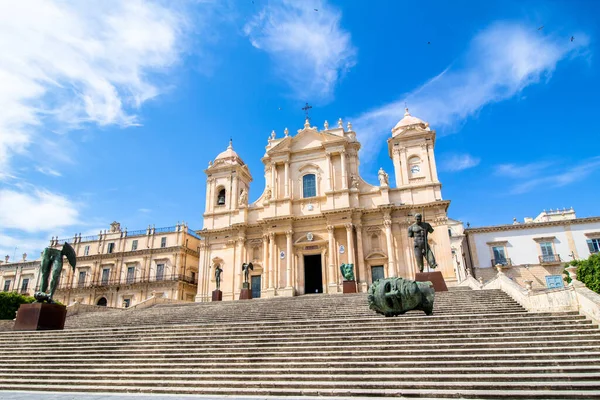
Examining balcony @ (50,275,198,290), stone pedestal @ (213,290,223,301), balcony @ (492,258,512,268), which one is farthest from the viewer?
balcony @ (50,275,198,290)

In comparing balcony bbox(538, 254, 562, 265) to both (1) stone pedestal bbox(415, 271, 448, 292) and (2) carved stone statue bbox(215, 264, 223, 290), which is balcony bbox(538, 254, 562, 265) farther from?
(2) carved stone statue bbox(215, 264, 223, 290)

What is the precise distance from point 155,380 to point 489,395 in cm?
618

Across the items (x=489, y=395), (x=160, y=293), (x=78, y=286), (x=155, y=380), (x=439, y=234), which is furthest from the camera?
(x=78, y=286)

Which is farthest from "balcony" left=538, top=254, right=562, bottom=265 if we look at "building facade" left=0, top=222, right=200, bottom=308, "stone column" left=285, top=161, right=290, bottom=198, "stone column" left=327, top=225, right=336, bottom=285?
"building facade" left=0, top=222, right=200, bottom=308

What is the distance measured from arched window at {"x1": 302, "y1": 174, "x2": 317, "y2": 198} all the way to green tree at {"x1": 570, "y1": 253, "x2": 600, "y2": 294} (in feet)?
57.7

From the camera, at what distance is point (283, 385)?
22.7 feet

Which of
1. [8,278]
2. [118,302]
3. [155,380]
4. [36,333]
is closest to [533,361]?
[155,380]

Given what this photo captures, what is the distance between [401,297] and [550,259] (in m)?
26.7

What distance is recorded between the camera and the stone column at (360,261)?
986 inches

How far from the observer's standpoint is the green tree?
2256 cm

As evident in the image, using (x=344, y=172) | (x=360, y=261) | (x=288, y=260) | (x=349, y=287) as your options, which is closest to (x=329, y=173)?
(x=344, y=172)

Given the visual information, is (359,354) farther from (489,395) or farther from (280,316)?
(280,316)

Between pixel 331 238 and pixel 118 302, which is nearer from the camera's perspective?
pixel 331 238

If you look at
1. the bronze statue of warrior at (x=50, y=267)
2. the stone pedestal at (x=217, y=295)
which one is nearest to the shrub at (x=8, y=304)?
the bronze statue of warrior at (x=50, y=267)
